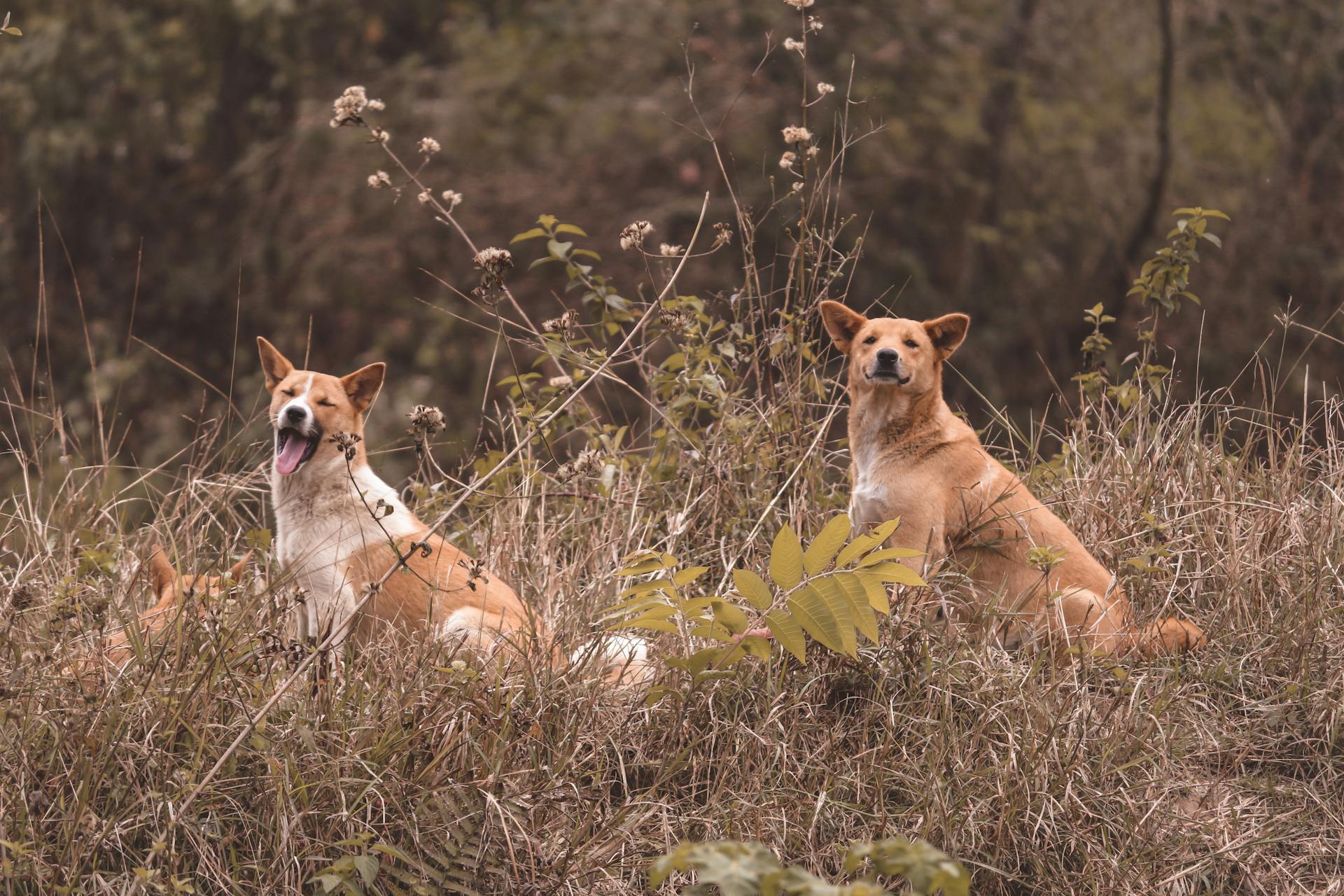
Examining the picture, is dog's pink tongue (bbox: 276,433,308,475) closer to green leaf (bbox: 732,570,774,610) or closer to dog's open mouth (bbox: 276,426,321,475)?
Result: dog's open mouth (bbox: 276,426,321,475)

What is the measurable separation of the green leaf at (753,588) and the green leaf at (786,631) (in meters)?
0.03

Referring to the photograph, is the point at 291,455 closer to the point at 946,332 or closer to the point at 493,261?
the point at 493,261

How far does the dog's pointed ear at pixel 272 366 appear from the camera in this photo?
180 inches

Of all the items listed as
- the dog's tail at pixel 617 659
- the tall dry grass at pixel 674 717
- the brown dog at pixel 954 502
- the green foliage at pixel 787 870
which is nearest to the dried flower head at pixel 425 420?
the tall dry grass at pixel 674 717

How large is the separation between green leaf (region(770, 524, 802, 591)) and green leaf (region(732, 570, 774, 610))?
0.04 m

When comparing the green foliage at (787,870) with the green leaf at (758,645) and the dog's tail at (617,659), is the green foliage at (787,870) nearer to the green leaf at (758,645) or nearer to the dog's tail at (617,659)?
the green leaf at (758,645)

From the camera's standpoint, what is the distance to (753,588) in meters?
3.40

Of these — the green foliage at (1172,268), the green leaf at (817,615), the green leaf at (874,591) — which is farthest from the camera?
the green foliage at (1172,268)

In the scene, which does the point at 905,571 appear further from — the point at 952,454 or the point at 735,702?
the point at 952,454

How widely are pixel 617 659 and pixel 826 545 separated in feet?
2.94

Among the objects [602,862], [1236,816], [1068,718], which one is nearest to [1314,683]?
[1236,816]

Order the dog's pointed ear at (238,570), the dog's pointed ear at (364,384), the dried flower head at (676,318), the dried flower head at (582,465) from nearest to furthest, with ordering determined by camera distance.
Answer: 1. the dog's pointed ear at (238,570)
2. the dog's pointed ear at (364,384)
3. the dried flower head at (676,318)
4. the dried flower head at (582,465)

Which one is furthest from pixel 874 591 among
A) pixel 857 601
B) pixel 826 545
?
pixel 826 545

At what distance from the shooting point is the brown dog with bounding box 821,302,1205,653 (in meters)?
4.18
